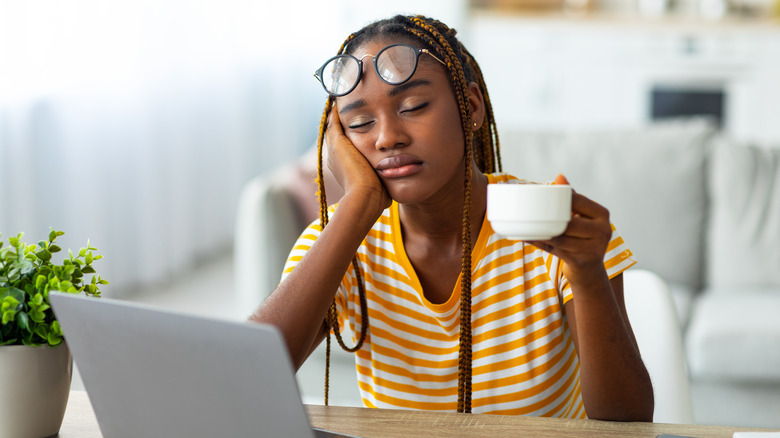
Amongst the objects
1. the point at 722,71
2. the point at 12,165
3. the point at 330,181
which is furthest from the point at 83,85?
the point at 722,71

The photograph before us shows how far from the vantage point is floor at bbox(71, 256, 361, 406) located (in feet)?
7.66

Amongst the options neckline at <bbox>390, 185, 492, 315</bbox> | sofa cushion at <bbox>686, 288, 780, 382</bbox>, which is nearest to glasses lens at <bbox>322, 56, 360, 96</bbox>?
neckline at <bbox>390, 185, 492, 315</bbox>

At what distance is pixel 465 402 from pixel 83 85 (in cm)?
264

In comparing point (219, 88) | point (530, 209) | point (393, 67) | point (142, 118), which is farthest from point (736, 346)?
point (219, 88)

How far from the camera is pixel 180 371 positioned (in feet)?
2.06

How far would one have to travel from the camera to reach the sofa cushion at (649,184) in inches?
99.0

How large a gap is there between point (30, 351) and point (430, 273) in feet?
1.76

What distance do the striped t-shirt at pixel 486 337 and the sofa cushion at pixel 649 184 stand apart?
1461 mm

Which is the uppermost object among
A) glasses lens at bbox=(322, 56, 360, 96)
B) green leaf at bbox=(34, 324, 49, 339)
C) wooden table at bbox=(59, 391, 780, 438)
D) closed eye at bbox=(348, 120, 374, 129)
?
glasses lens at bbox=(322, 56, 360, 96)

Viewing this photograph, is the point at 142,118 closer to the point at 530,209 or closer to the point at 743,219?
the point at 743,219


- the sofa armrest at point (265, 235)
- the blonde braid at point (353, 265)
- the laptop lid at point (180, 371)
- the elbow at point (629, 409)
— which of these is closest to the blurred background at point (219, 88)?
the sofa armrest at point (265, 235)

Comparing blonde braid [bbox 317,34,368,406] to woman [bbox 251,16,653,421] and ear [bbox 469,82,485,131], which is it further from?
ear [bbox 469,82,485,131]

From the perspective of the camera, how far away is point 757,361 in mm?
2090

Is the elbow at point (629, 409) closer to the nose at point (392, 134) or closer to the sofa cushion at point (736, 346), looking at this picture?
the nose at point (392, 134)
